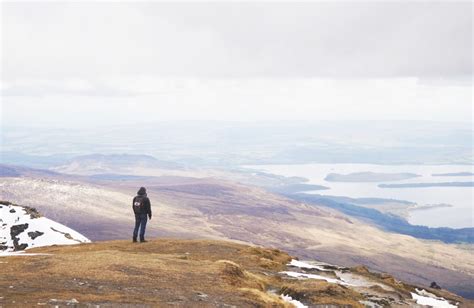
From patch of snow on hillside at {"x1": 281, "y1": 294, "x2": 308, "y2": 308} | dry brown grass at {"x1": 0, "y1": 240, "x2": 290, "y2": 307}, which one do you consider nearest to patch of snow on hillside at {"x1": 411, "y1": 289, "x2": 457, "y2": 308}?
dry brown grass at {"x1": 0, "y1": 240, "x2": 290, "y2": 307}

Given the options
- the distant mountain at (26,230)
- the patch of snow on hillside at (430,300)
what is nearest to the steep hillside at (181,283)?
the patch of snow on hillside at (430,300)

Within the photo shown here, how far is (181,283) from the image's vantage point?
32.5 m

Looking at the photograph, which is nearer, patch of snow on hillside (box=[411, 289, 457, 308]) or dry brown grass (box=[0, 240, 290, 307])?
dry brown grass (box=[0, 240, 290, 307])

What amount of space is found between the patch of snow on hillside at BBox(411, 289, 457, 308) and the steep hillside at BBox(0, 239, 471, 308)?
157 mm

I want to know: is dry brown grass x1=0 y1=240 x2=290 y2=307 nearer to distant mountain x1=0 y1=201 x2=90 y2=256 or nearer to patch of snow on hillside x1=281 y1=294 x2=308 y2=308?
patch of snow on hillside x1=281 y1=294 x2=308 y2=308

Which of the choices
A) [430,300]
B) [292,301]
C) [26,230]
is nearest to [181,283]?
[292,301]

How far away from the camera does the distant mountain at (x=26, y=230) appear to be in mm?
104594

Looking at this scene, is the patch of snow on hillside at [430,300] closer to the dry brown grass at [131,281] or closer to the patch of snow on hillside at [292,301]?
the dry brown grass at [131,281]

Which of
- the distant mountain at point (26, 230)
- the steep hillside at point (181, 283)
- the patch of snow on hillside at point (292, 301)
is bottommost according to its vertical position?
the distant mountain at point (26, 230)

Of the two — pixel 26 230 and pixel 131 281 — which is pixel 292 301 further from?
pixel 26 230

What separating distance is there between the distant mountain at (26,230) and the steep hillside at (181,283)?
62913mm

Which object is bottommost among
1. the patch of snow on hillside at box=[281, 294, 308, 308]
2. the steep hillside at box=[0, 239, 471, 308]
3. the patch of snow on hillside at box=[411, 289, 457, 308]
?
the patch of snow on hillside at box=[411, 289, 457, 308]

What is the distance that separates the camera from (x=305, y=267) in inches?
1918

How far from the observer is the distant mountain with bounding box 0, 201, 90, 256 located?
104594 millimetres
